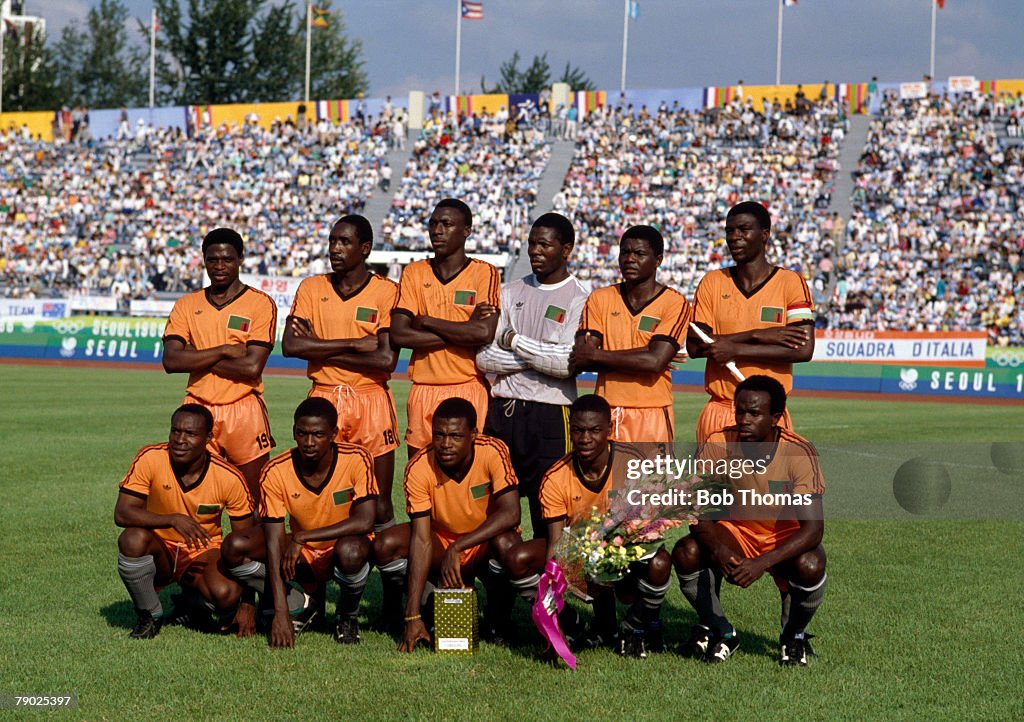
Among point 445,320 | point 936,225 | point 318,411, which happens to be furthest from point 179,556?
point 936,225

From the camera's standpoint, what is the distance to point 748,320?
20.5 feet

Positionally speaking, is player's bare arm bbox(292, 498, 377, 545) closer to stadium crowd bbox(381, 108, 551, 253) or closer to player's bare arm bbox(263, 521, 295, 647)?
player's bare arm bbox(263, 521, 295, 647)

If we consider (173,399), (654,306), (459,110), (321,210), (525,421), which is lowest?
(173,399)

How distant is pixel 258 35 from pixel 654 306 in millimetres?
65287

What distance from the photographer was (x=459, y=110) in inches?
1815

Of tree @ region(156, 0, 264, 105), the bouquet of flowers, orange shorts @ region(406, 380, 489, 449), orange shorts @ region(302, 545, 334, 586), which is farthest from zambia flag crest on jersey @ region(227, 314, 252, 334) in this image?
tree @ region(156, 0, 264, 105)

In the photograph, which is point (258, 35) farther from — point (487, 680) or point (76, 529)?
point (487, 680)

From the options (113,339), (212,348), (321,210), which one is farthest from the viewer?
(321,210)

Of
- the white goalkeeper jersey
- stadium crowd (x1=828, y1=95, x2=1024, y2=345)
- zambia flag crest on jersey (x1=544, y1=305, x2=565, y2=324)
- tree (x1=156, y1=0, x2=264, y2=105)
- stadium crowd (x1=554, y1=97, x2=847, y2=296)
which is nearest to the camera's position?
the white goalkeeper jersey

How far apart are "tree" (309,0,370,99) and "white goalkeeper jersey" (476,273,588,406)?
225 feet

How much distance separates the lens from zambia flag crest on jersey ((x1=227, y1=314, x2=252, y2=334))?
22.6ft

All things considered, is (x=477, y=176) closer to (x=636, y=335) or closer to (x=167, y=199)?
(x=167, y=199)

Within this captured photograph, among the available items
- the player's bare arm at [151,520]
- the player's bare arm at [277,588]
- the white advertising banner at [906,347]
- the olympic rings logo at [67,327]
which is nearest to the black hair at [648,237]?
the player's bare arm at [277,588]

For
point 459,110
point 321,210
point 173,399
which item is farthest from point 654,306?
point 459,110
